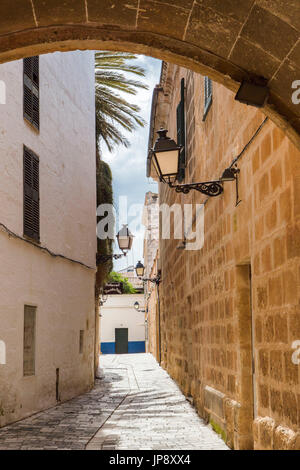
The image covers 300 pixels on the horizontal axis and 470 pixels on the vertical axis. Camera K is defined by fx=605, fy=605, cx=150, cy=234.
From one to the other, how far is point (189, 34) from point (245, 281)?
3.42 m

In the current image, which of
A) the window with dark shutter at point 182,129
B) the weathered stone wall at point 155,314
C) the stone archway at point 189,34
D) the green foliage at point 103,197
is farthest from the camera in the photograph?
the weathered stone wall at point 155,314

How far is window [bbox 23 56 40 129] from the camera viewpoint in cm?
1072

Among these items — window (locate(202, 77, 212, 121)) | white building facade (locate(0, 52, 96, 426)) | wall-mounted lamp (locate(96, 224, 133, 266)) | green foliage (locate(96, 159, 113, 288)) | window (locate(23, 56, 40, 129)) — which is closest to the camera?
window (locate(202, 77, 212, 121))

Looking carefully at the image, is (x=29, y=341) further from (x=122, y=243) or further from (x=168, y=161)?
(x=122, y=243)

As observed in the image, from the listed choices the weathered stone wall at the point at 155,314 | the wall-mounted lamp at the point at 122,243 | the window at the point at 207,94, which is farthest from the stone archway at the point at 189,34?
the weathered stone wall at the point at 155,314

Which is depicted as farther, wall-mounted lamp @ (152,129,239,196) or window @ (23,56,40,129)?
window @ (23,56,40,129)

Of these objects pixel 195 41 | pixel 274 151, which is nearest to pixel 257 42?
pixel 195 41

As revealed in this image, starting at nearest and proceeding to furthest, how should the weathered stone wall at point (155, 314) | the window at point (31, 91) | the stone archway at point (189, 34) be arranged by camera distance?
the stone archway at point (189, 34) < the window at point (31, 91) < the weathered stone wall at point (155, 314)

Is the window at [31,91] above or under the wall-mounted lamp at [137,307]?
above

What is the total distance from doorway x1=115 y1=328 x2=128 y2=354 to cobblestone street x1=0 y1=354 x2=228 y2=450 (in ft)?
102

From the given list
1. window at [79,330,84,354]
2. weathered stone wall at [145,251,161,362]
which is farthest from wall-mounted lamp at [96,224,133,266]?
weathered stone wall at [145,251,161,362]

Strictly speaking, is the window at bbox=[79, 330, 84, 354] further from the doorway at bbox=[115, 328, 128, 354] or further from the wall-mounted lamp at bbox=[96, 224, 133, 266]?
the doorway at bbox=[115, 328, 128, 354]

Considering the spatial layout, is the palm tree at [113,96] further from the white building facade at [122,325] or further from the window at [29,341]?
the white building facade at [122,325]

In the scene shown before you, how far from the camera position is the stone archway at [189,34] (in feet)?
11.3
